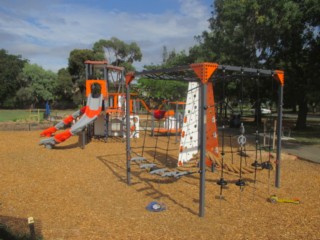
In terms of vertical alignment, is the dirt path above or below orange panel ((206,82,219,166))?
below

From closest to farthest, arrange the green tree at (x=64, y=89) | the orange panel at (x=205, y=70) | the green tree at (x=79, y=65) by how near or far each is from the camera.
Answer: the orange panel at (x=205, y=70), the green tree at (x=79, y=65), the green tree at (x=64, y=89)

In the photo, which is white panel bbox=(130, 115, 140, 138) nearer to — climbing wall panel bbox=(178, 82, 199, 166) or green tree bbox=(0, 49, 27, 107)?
climbing wall panel bbox=(178, 82, 199, 166)

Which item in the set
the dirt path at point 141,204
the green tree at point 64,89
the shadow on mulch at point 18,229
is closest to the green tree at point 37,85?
the green tree at point 64,89

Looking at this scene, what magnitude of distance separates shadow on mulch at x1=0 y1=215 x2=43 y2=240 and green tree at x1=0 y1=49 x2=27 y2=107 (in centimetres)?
5526

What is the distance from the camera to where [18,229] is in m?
4.53

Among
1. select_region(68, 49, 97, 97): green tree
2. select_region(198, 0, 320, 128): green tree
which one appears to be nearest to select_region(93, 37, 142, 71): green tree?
select_region(68, 49, 97, 97): green tree

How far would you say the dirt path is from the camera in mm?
4664

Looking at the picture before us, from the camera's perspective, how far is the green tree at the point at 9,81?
2147 inches

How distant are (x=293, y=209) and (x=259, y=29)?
500 inches

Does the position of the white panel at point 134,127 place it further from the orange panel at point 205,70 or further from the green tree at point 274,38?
the orange panel at point 205,70

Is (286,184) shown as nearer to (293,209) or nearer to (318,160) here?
(293,209)

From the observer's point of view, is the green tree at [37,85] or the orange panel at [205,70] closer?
the orange panel at [205,70]

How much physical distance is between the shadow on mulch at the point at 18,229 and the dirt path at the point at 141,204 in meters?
0.02

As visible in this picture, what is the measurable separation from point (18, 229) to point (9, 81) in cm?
5738
